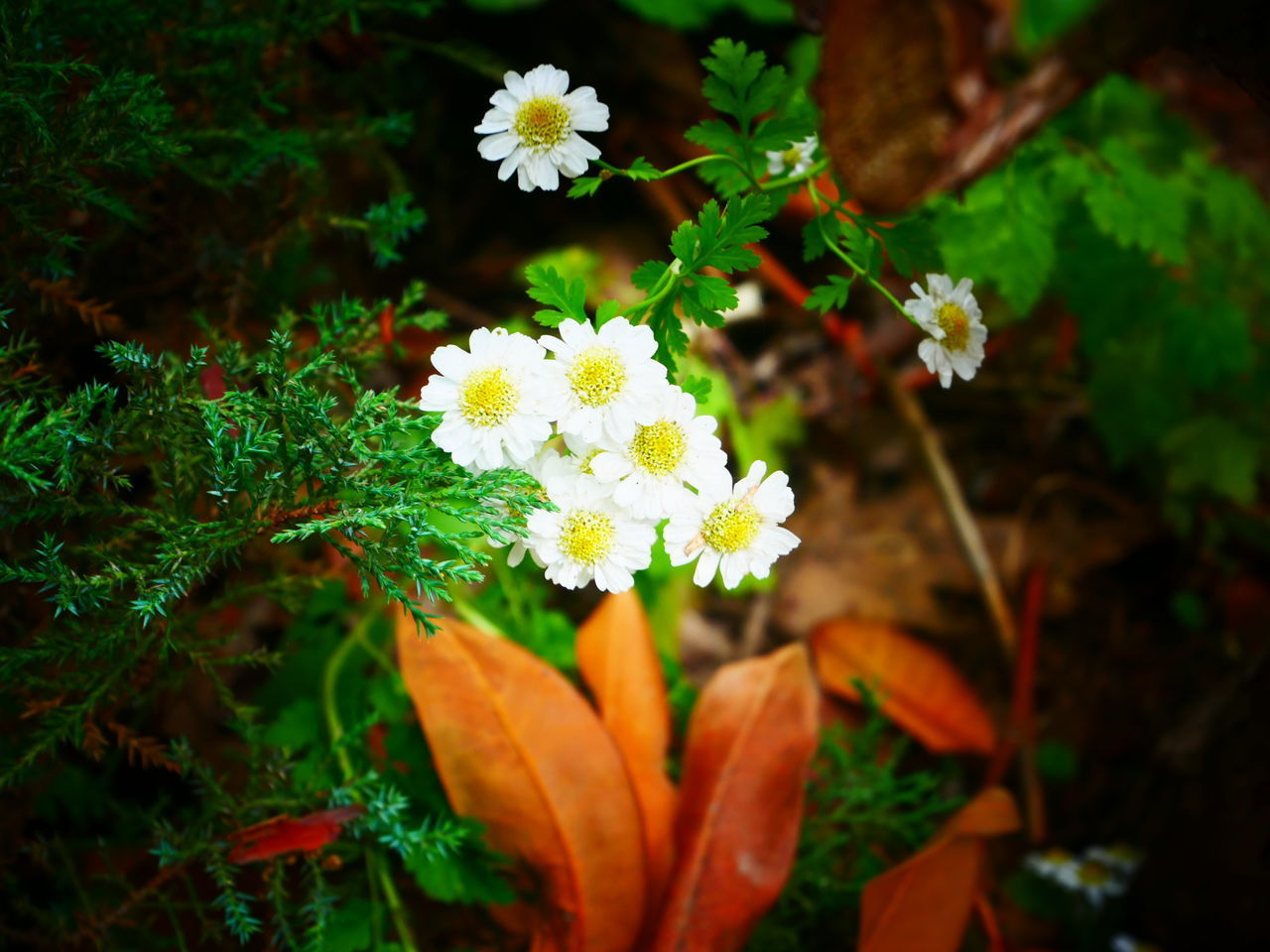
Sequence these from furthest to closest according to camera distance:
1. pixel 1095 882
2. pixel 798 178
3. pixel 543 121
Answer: pixel 1095 882, pixel 798 178, pixel 543 121

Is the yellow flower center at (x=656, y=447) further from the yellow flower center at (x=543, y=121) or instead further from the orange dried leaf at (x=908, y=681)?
the orange dried leaf at (x=908, y=681)

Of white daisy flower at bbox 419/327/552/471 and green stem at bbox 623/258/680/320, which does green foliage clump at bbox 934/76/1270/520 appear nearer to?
green stem at bbox 623/258/680/320

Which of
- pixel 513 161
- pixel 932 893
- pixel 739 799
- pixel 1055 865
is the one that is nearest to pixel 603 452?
pixel 513 161

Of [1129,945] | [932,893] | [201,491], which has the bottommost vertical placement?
[1129,945]

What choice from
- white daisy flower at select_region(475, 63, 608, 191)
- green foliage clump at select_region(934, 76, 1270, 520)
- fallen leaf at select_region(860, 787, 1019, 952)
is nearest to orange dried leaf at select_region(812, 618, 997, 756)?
fallen leaf at select_region(860, 787, 1019, 952)

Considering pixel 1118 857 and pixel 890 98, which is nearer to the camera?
pixel 890 98

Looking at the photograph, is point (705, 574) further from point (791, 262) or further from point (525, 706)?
point (791, 262)

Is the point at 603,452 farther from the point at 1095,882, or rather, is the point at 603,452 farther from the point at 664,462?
the point at 1095,882
